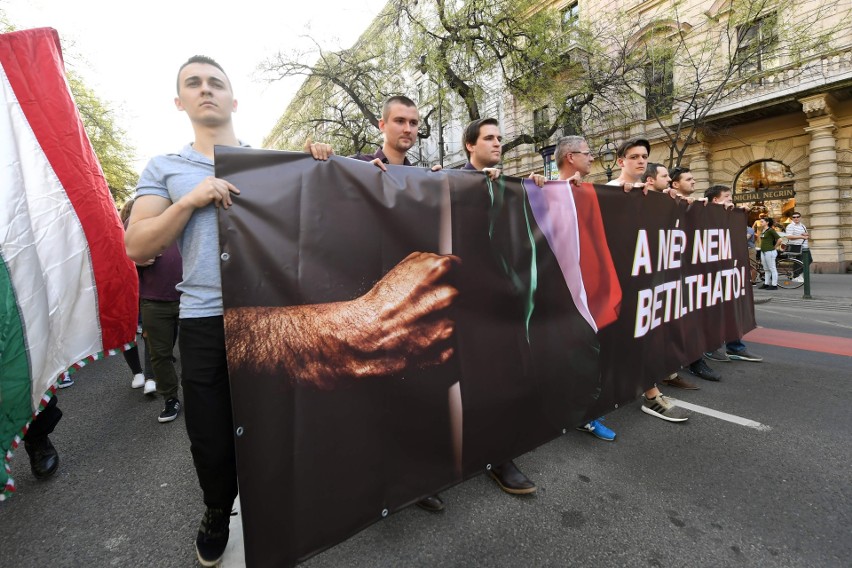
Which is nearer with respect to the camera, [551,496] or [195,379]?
[195,379]

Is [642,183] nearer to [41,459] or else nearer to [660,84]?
[41,459]

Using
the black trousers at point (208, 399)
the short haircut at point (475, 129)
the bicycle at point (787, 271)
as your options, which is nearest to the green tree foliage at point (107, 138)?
the short haircut at point (475, 129)

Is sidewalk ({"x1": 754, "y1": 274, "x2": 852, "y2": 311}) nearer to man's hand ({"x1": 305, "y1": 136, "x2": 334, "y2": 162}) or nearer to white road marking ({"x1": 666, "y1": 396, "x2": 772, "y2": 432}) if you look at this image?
white road marking ({"x1": 666, "y1": 396, "x2": 772, "y2": 432})

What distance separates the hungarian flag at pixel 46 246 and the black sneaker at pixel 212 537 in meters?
0.84

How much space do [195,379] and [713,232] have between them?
4.29 metres

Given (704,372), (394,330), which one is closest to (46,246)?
(394,330)

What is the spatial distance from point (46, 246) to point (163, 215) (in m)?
1.24

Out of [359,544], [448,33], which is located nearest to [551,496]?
[359,544]

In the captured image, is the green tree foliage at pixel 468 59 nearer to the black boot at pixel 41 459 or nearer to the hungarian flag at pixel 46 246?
the hungarian flag at pixel 46 246

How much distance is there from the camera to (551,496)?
2.23 m

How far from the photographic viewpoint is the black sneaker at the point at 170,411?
137 inches

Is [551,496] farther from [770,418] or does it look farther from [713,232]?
[713,232]

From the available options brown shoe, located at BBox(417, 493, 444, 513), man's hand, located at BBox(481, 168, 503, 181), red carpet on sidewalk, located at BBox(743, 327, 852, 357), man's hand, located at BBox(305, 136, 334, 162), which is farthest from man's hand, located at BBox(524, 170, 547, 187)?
red carpet on sidewalk, located at BBox(743, 327, 852, 357)

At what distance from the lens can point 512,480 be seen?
2.28 metres
